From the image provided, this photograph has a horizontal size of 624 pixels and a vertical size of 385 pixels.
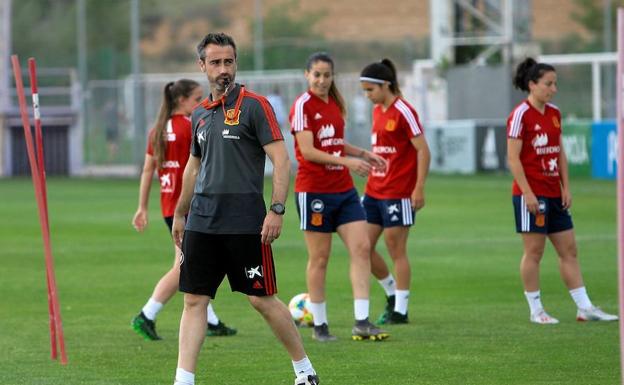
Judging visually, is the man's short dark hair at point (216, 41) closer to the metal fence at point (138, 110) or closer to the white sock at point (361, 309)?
the white sock at point (361, 309)

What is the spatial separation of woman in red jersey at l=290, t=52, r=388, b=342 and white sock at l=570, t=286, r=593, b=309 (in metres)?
1.86

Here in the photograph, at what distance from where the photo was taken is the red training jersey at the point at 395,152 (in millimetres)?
11984

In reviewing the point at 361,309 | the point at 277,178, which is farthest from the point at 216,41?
the point at 361,309

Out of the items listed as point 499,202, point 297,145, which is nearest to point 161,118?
point 297,145

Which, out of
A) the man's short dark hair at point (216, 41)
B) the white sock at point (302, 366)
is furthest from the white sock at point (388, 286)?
the man's short dark hair at point (216, 41)

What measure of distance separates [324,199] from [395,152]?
3.53 ft

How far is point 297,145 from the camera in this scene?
37.1 ft

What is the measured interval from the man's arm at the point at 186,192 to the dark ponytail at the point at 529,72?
4180 mm

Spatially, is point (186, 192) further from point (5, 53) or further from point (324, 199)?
point (5, 53)

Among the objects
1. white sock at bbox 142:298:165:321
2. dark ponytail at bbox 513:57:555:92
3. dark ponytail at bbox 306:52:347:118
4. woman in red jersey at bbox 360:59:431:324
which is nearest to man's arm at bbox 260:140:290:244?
dark ponytail at bbox 306:52:347:118

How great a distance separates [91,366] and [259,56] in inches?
1540

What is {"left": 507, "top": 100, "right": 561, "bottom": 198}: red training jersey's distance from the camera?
1196cm

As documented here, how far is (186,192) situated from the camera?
344 inches

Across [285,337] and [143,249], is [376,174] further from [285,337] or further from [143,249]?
[143,249]
